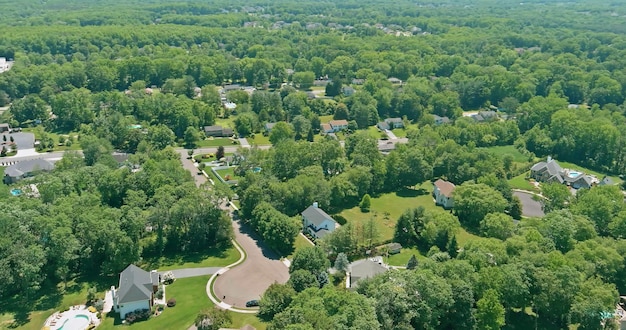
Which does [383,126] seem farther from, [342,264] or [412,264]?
[342,264]

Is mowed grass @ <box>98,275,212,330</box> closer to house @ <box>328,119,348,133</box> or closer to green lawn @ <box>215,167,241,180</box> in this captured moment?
green lawn @ <box>215,167,241,180</box>

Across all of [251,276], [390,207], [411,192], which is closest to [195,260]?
[251,276]

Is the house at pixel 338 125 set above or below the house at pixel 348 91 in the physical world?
below

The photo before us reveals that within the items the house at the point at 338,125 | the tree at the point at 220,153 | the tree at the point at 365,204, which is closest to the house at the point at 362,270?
the tree at the point at 365,204

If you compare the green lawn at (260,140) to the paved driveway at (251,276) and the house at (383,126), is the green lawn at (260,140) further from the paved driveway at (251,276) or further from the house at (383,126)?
the paved driveway at (251,276)

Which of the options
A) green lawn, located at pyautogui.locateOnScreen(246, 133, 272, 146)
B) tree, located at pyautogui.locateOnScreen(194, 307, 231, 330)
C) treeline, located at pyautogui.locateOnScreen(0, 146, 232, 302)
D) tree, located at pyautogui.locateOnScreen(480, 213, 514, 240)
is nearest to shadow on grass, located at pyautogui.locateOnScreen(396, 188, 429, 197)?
tree, located at pyautogui.locateOnScreen(480, 213, 514, 240)

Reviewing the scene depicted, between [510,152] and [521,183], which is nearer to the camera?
[521,183]
